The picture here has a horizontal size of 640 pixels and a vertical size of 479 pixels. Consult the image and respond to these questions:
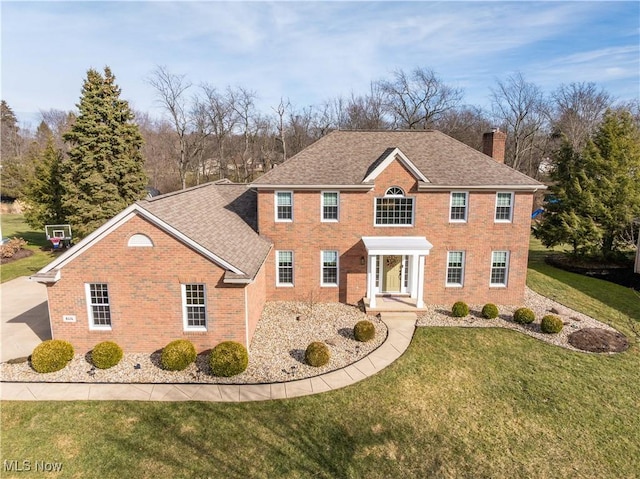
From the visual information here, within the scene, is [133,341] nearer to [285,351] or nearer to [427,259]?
[285,351]

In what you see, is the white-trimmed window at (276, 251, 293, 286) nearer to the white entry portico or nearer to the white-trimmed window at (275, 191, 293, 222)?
the white-trimmed window at (275, 191, 293, 222)

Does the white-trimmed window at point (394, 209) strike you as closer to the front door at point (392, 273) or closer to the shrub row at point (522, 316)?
the front door at point (392, 273)

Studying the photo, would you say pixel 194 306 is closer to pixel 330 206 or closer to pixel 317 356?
pixel 317 356

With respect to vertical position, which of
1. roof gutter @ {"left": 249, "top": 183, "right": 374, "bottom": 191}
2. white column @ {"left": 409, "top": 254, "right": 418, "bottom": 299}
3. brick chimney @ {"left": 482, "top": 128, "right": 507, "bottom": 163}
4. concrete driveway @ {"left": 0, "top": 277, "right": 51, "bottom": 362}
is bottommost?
concrete driveway @ {"left": 0, "top": 277, "right": 51, "bottom": 362}

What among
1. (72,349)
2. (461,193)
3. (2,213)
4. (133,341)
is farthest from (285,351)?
(2,213)

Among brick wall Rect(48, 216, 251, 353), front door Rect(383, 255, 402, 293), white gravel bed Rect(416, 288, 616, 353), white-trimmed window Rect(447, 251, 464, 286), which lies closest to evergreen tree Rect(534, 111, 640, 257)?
white gravel bed Rect(416, 288, 616, 353)

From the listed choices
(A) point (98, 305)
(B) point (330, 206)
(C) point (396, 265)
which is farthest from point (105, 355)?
(C) point (396, 265)

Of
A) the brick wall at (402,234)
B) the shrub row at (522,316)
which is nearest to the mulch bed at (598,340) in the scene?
the shrub row at (522,316)
